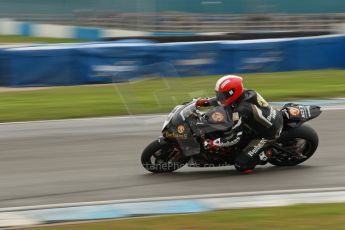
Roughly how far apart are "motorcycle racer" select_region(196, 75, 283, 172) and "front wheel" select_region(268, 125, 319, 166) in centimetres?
20

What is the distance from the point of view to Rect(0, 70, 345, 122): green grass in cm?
1039

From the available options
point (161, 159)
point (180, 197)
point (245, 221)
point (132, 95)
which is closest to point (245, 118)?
point (161, 159)

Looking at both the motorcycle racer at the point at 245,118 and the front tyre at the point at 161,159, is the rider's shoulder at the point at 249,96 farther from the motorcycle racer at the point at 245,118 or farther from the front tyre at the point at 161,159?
the front tyre at the point at 161,159

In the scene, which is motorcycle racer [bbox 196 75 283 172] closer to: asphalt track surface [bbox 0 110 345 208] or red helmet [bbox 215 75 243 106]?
red helmet [bbox 215 75 243 106]

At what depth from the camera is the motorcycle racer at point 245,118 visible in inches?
320

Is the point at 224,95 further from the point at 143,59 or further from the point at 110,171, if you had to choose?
the point at 143,59

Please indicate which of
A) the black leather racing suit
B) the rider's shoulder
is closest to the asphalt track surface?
the black leather racing suit

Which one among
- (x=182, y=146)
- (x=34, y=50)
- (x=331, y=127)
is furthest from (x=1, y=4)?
(x=182, y=146)

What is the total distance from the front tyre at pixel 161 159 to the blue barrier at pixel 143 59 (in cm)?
856

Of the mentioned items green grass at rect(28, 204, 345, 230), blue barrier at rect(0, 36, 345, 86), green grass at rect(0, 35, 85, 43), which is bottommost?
green grass at rect(28, 204, 345, 230)

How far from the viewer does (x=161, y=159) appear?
8.46m

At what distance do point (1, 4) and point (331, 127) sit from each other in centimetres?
2977

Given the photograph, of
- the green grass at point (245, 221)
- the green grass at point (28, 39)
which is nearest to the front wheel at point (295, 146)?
the green grass at point (245, 221)

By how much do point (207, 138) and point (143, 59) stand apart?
A: 10243 mm
